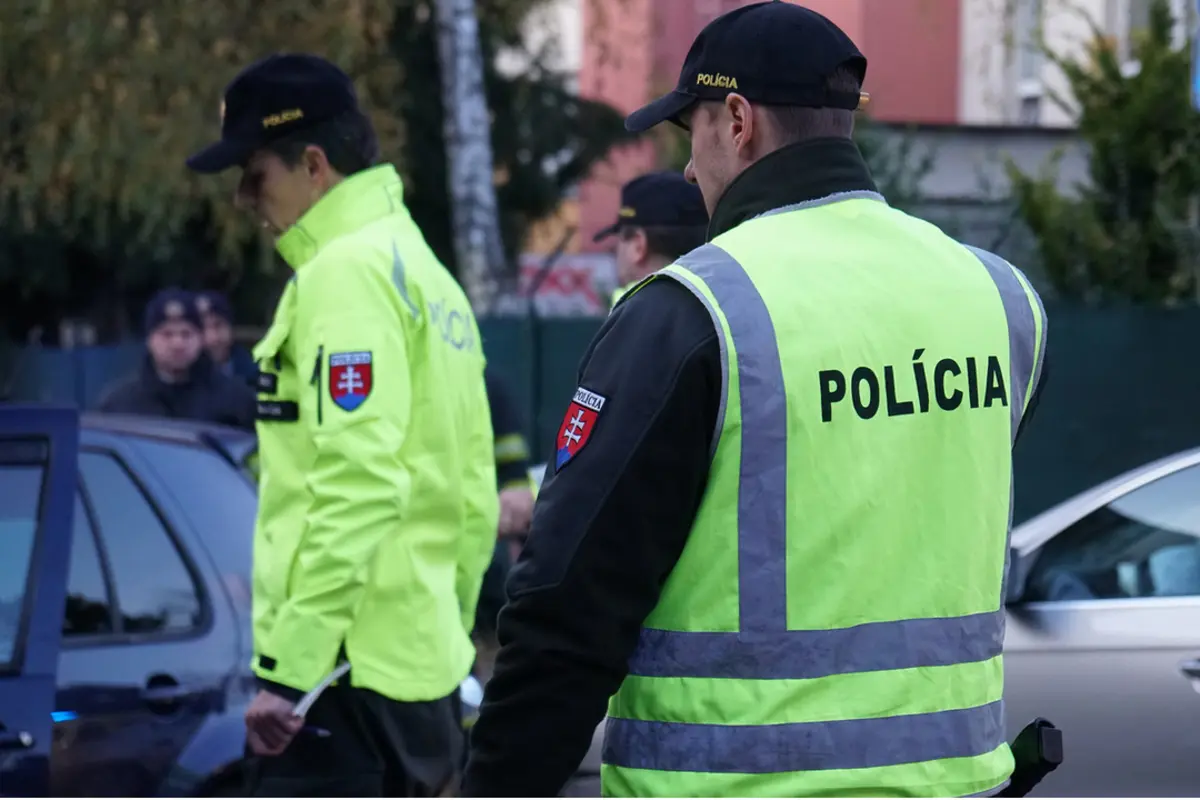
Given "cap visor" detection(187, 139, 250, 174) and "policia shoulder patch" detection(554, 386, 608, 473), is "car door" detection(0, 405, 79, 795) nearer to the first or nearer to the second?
"cap visor" detection(187, 139, 250, 174)

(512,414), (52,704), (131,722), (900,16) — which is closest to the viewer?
(52,704)

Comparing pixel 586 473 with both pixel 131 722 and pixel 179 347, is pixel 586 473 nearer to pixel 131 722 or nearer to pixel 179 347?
pixel 131 722

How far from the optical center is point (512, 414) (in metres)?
5.58

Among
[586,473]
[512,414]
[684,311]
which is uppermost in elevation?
[684,311]

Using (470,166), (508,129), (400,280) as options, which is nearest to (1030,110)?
(508,129)

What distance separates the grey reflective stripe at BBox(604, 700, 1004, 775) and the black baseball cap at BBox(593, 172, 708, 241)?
2784 mm

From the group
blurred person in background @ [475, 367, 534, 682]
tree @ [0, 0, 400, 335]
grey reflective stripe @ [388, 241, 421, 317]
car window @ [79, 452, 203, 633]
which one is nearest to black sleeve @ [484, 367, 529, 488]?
blurred person in background @ [475, 367, 534, 682]

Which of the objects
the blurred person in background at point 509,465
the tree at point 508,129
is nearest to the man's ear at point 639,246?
the blurred person in background at point 509,465

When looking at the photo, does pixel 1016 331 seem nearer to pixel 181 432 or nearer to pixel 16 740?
pixel 16 740

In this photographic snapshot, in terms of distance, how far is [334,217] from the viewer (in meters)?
3.27

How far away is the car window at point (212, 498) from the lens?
404 cm

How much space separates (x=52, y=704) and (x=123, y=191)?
963 cm

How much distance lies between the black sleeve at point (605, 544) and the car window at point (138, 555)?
2.24 meters

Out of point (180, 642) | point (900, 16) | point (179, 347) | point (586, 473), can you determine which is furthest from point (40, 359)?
point (586, 473)
